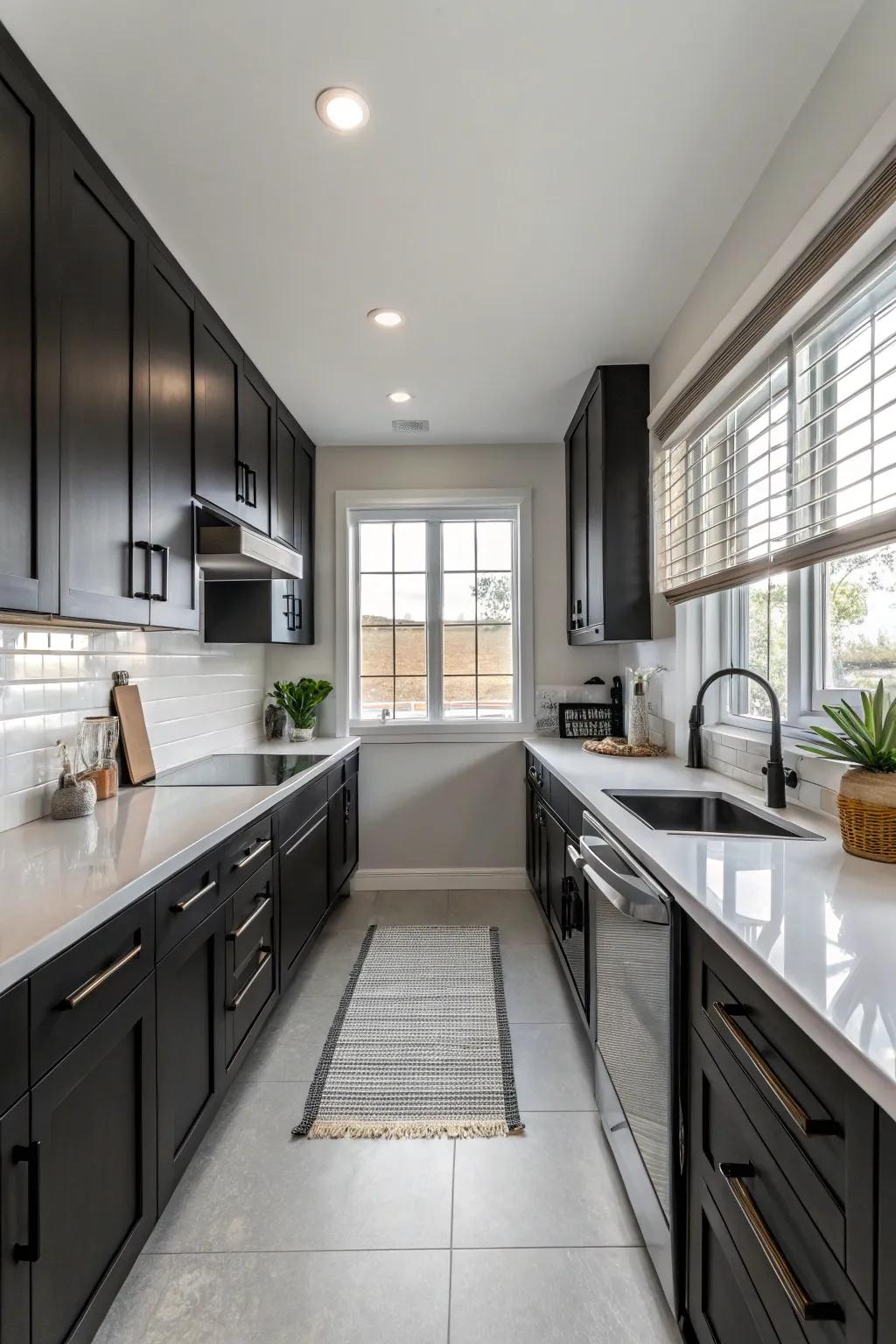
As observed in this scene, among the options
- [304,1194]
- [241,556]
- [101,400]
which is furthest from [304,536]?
[304,1194]

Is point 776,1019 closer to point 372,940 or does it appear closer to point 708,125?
point 708,125

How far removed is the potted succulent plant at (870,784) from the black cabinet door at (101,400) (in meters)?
1.73

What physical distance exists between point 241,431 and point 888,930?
2.64m

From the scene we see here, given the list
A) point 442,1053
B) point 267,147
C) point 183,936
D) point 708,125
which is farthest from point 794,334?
point 442,1053

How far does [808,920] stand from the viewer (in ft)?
3.41

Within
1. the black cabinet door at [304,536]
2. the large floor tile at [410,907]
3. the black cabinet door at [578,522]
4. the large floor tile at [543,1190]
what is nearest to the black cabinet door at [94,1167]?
the large floor tile at [543,1190]

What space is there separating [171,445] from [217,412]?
0.47 meters

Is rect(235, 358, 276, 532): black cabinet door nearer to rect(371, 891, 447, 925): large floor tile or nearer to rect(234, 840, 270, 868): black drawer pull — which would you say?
rect(234, 840, 270, 868): black drawer pull

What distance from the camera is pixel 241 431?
2.67 m

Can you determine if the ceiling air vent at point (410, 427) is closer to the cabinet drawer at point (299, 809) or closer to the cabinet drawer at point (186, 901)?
the cabinet drawer at point (299, 809)

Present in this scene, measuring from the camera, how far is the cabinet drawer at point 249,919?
6.04 feet

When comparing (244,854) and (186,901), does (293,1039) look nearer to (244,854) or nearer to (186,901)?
(244,854)

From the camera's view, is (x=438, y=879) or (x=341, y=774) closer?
(x=341, y=774)

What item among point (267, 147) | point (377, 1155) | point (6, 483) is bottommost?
point (377, 1155)
